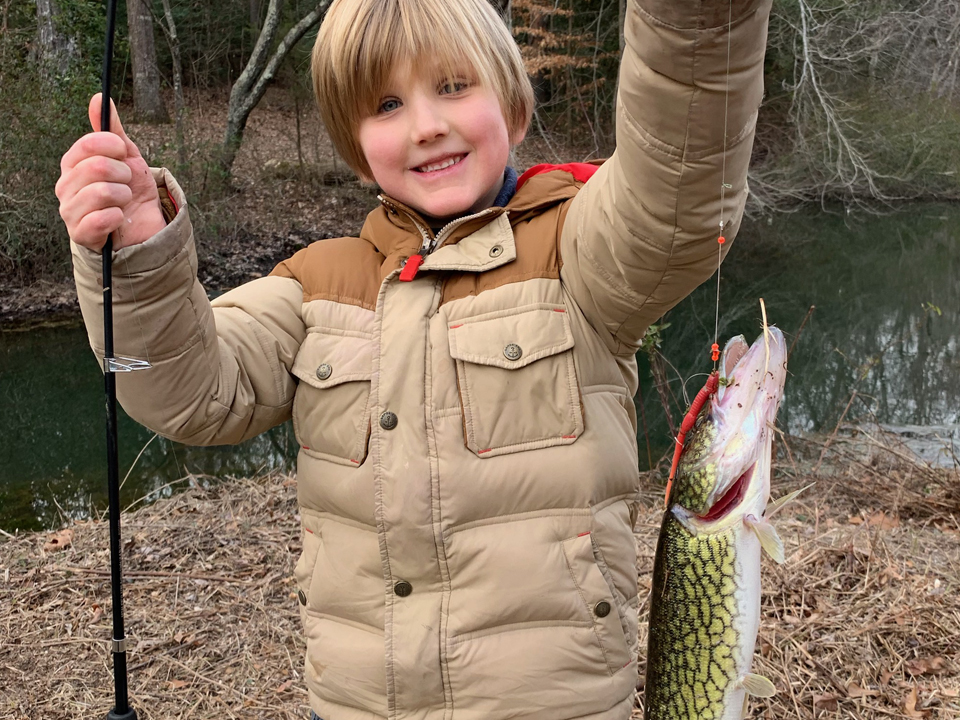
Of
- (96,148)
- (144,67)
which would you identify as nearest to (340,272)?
(96,148)

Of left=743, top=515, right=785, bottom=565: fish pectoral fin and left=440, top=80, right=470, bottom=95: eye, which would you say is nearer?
left=743, top=515, right=785, bottom=565: fish pectoral fin

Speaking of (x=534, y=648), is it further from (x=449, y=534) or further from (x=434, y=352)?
(x=434, y=352)

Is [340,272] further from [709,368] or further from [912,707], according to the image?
[709,368]

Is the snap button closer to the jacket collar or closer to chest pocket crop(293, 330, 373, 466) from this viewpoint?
chest pocket crop(293, 330, 373, 466)

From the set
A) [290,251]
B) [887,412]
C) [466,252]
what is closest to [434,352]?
[466,252]

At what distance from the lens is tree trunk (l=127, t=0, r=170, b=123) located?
12844 mm

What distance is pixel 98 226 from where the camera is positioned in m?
1.27

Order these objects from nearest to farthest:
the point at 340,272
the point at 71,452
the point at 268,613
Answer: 1. the point at 340,272
2. the point at 268,613
3. the point at 71,452

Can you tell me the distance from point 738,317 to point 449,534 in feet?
24.7

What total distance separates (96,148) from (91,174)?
1.5 inches

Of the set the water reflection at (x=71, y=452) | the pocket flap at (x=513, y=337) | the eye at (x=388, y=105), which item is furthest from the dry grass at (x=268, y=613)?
the eye at (x=388, y=105)

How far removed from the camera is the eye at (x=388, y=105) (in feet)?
5.10

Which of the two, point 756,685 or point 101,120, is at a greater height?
point 101,120

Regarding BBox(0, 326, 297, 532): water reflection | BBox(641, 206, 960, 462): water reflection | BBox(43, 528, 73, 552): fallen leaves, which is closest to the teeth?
BBox(43, 528, 73, 552): fallen leaves
